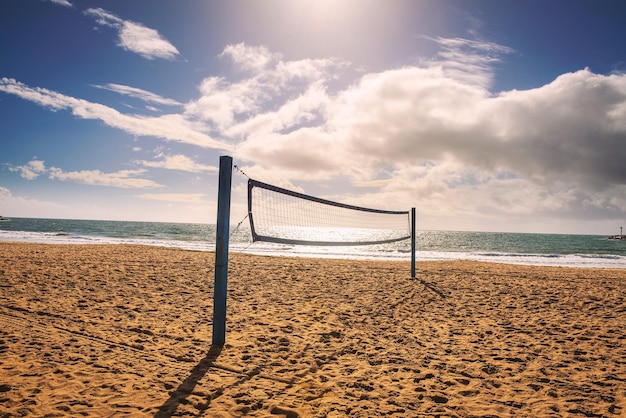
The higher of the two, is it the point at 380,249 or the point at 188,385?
the point at 188,385

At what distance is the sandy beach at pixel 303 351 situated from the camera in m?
3.50

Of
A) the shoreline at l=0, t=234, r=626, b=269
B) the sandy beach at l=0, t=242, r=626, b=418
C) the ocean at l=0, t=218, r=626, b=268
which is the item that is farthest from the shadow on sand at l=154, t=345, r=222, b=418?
the shoreline at l=0, t=234, r=626, b=269

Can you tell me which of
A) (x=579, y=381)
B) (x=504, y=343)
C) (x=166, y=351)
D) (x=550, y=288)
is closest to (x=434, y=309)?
(x=504, y=343)

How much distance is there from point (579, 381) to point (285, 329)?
14.0 feet

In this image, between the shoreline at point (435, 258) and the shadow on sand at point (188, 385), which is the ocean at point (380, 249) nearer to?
the shoreline at point (435, 258)

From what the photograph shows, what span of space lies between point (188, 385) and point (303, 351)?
1.78 meters

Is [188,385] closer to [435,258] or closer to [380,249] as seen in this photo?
[435,258]

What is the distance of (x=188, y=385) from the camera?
3775 millimetres

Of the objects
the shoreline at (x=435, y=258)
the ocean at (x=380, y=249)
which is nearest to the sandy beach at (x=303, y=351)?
the ocean at (x=380, y=249)

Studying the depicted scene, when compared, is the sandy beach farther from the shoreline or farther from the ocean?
the shoreline

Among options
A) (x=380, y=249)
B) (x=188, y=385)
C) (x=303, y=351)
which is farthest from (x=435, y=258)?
(x=188, y=385)

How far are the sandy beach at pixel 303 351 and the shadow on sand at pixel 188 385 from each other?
0.02 meters

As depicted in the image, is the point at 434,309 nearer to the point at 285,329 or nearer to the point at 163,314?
the point at 285,329

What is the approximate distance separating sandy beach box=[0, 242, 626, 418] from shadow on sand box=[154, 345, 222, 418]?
0.07 feet
